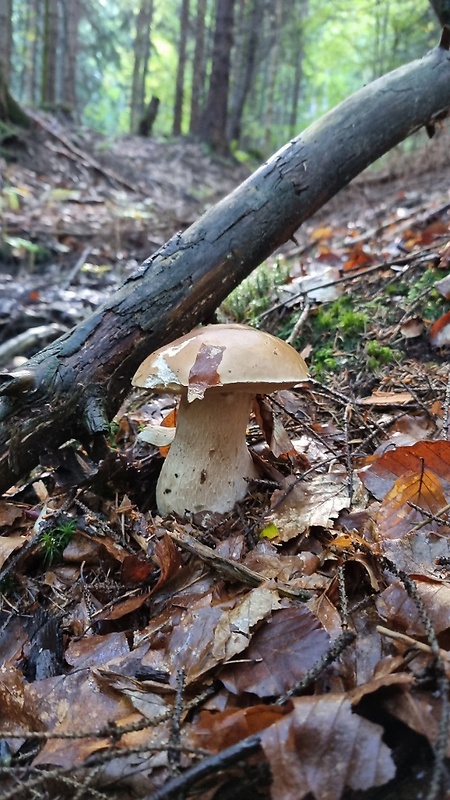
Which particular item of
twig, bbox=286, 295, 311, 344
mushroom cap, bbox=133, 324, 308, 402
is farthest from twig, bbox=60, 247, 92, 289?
mushroom cap, bbox=133, 324, 308, 402

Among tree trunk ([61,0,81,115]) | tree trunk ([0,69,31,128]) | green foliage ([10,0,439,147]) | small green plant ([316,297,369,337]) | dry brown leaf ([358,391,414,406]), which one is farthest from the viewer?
tree trunk ([61,0,81,115])

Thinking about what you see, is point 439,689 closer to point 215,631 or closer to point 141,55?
point 215,631

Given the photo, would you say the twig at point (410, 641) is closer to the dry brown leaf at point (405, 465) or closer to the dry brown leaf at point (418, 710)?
the dry brown leaf at point (418, 710)

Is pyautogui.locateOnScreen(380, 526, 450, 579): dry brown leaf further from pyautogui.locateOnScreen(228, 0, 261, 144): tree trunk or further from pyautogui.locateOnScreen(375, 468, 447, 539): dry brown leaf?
pyautogui.locateOnScreen(228, 0, 261, 144): tree trunk

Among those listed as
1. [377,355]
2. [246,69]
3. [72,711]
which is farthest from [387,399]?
[246,69]

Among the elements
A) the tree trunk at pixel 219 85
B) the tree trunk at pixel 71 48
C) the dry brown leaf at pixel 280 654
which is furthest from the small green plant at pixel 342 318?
the tree trunk at pixel 71 48

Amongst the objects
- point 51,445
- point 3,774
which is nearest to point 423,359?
point 51,445

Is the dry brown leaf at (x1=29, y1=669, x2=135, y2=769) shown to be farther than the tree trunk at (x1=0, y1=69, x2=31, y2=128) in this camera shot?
No
